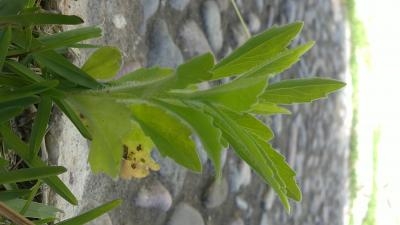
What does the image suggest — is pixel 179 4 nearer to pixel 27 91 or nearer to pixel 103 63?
pixel 103 63

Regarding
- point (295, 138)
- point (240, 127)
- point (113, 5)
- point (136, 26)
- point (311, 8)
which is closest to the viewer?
point (240, 127)

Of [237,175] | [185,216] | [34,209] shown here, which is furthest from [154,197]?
[34,209]

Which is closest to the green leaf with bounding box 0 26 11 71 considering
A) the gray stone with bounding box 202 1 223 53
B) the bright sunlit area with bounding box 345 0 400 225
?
the gray stone with bounding box 202 1 223 53

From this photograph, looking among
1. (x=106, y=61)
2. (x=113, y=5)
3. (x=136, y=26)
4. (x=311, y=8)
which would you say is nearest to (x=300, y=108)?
(x=311, y=8)

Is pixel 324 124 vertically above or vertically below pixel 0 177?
above

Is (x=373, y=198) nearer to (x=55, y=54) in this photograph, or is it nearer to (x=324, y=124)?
(x=324, y=124)
